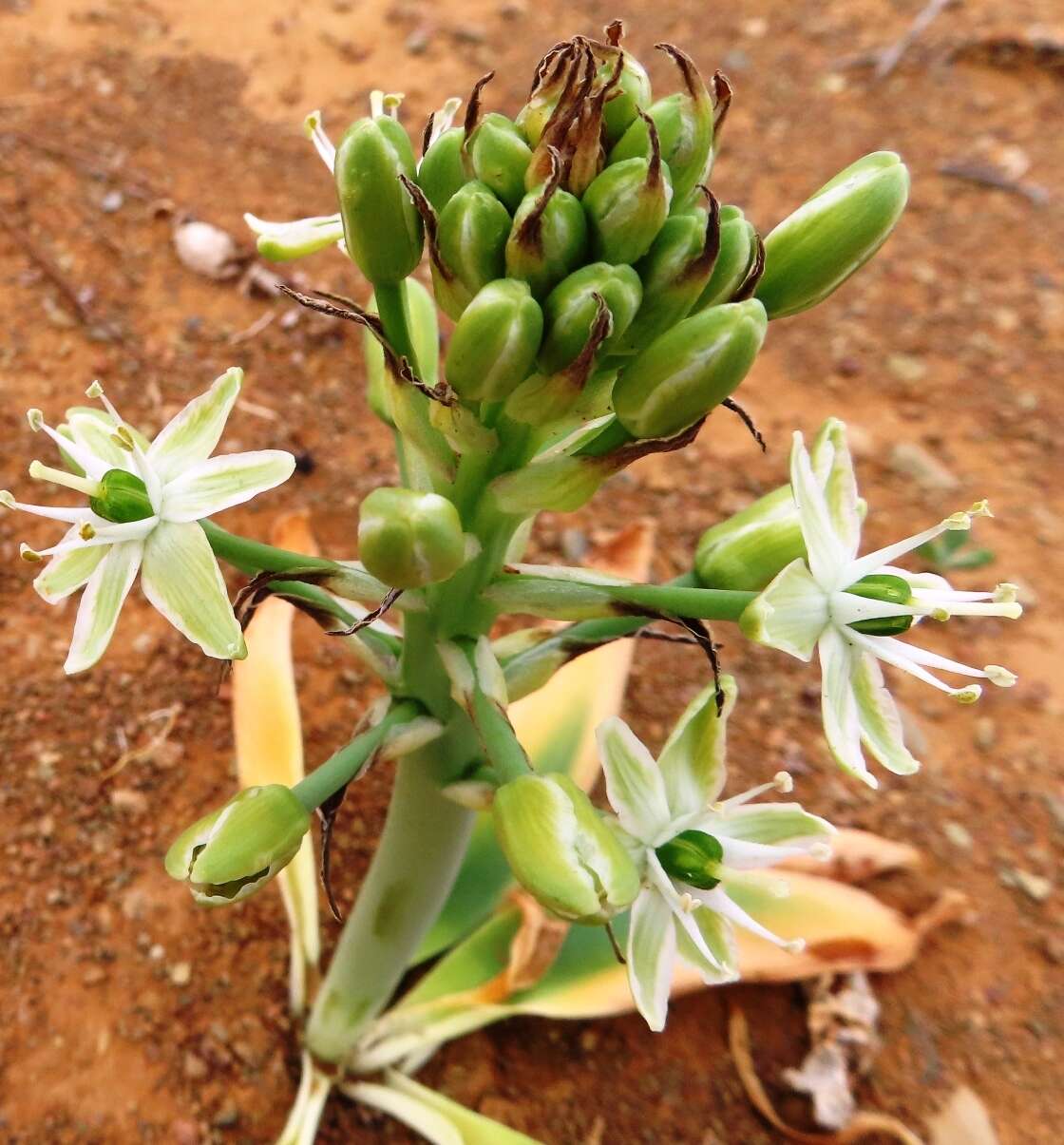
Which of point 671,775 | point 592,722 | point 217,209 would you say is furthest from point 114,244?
point 671,775

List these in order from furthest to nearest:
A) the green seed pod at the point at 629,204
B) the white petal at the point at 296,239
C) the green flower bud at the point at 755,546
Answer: the white petal at the point at 296,239 → the green flower bud at the point at 755,546 → the green seed pod at the point at 629,204

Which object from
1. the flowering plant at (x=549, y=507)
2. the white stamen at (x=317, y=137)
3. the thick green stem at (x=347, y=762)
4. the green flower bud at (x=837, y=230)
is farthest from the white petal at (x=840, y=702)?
the white stamen at (x=317, y=137)

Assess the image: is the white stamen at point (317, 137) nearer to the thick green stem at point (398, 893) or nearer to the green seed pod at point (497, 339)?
the green seed pod at point (497, 339)

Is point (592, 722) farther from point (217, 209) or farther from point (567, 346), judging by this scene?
point (217, 209)

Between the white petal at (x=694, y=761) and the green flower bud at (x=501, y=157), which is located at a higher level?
the green flower bud at (x=501, y=157)

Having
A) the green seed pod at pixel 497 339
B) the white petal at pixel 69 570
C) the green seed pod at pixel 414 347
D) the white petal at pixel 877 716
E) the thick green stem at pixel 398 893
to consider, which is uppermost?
the green seed pod at pixel 497 339

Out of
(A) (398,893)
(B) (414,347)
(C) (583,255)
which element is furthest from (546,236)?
(A) (398,893)
